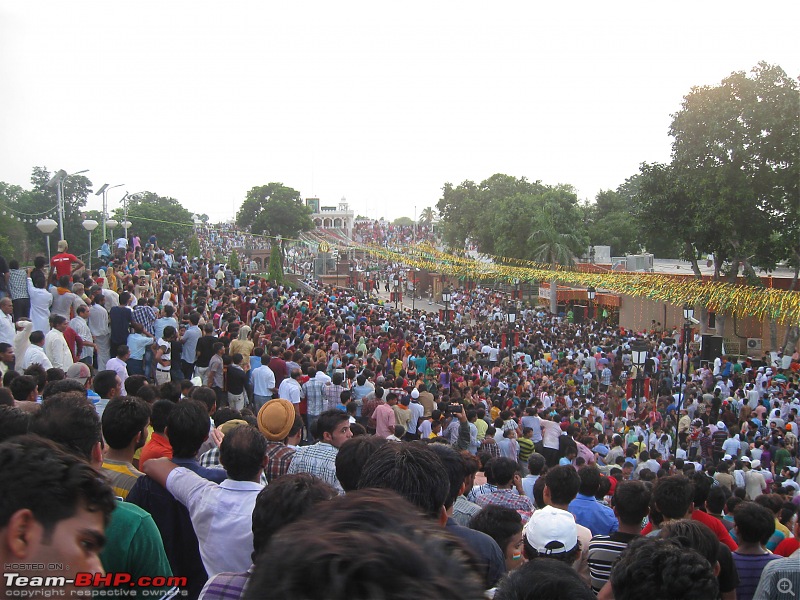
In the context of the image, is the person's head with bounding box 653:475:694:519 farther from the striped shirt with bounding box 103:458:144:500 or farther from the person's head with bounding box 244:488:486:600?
the person's head with bounding box 244:488:486:600

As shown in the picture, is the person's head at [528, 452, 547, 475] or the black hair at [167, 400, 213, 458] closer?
the black hair at [167, 400, 213, 458]

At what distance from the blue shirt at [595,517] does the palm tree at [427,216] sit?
112730 millimetres

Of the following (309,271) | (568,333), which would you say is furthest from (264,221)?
(568,333)

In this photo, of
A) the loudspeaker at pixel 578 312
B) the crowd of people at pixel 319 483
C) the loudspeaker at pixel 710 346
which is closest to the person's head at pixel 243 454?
the crowd of people at pixel 319 483

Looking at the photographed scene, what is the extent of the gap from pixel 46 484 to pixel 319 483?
1.18 meters

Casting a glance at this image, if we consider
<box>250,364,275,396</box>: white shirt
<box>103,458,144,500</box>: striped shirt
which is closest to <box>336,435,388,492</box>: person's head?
<box>103,458,144,500</box>: striped shirt

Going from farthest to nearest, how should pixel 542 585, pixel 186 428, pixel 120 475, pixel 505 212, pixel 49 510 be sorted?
1. pixel 505 212
2. pixel 186 428
3. pixel 120 475
4. pixel 542 585
5. pixel 49 510

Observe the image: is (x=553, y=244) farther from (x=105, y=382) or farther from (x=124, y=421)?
(x=124, y=421)

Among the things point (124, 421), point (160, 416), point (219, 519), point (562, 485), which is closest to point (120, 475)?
point (124, 421)

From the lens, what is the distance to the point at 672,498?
14.3 feet

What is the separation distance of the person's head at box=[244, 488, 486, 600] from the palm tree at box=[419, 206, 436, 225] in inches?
4581

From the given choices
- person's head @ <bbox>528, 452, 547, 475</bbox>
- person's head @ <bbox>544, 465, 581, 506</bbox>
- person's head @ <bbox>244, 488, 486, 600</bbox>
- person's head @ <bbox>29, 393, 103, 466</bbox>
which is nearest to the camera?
person's head @ <bbox>244, 488, 486, 600</bbox>

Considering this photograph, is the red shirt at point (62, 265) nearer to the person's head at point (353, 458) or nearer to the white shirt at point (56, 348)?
the white shirt at point (56, 348)

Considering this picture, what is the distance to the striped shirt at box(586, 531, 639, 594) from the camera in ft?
12.5
